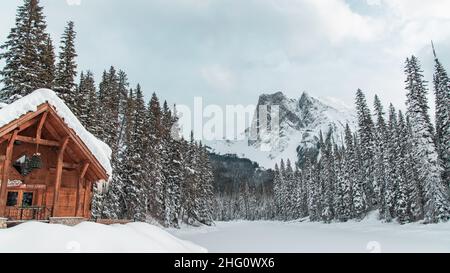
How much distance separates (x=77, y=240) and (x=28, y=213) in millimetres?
8224

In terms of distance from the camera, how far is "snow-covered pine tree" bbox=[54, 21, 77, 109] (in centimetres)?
2815

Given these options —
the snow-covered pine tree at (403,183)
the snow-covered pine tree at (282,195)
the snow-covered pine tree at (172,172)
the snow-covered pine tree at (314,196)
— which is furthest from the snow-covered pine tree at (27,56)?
the snow-covered pine tree at (282,195)

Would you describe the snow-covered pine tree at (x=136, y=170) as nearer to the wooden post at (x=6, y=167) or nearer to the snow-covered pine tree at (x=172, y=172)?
the snow-covered pine tree at (x=172, y=172)

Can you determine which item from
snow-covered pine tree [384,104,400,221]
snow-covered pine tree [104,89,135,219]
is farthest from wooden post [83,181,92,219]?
snow-covered pine tree [384,104,400,221]

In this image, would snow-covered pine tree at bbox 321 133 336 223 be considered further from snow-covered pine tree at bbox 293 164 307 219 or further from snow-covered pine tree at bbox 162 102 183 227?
snow-covered pine tree at bbox 162 102 183 227

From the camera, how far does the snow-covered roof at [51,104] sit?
14.4 meters

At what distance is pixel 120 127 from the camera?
42.8 m

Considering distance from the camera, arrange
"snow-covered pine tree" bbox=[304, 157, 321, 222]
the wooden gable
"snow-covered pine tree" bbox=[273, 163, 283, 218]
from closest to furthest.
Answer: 1. the wooden gable
2. "snow-covered pine tree" bbox=[304, 157, 321, 222]
3. "snow-covered pine tree" bbox=[273, 163, 283, 218]

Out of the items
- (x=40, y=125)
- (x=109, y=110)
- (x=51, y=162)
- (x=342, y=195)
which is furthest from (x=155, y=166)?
(x=342, y=195)

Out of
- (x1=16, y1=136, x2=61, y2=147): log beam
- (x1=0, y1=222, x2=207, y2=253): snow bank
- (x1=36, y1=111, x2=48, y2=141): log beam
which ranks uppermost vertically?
(x1=36, y1=111, x2=48, y2=141): log beam

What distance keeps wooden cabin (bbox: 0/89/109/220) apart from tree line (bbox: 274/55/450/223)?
3459cm

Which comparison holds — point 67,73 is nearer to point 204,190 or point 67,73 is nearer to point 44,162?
point 44,162

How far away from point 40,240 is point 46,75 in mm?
19098
